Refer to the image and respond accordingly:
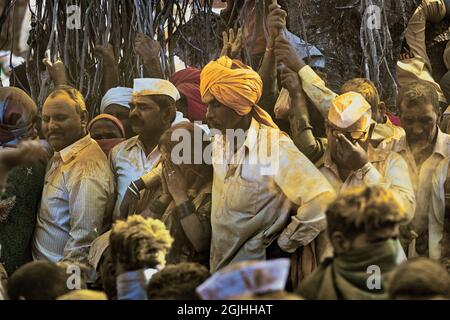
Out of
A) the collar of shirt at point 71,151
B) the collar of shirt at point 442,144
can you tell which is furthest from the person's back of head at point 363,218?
the collar of shirt at point 71,151

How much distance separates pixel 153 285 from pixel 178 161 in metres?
1.57

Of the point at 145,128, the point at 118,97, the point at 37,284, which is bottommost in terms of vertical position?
the point at 37,284

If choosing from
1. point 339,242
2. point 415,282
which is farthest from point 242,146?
point 415,282

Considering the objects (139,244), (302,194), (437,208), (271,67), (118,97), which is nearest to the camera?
(139,244)

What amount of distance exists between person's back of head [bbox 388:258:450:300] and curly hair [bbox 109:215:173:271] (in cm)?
124

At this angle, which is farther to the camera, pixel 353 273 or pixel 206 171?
pixel 206 171

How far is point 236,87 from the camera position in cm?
763

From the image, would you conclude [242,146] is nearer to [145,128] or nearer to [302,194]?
[302,194]

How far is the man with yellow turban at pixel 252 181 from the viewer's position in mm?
7414

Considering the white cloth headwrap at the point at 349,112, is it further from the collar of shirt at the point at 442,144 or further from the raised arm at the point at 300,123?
the collar of shirt at the point at 442,144

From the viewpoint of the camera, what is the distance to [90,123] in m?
8.52

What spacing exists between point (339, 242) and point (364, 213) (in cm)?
16

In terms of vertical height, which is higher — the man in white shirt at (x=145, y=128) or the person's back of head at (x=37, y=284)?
the man in white shirt at (x=145, y=128)

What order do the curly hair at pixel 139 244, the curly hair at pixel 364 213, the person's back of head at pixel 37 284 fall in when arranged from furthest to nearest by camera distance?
the curly hair at pixel 139 244 → the person's back of head at pixel 37 284 → the curly hair at pixel 364 213
